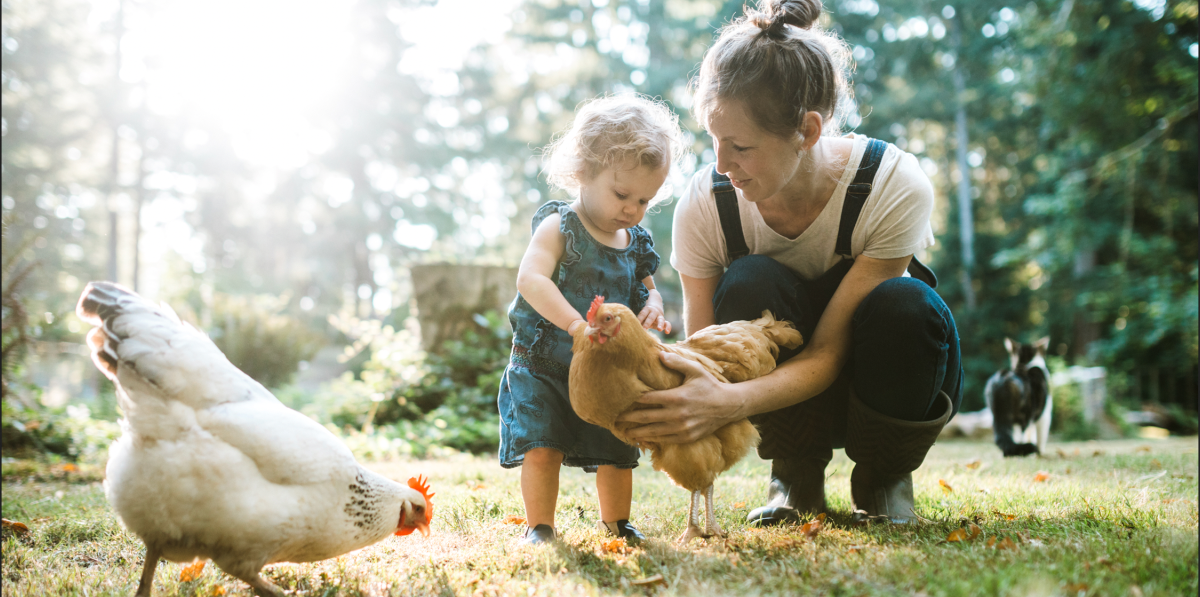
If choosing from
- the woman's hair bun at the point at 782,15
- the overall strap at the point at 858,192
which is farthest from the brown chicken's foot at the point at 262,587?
the woman's hair bun at the point at 782,15

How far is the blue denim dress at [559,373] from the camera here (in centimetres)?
226

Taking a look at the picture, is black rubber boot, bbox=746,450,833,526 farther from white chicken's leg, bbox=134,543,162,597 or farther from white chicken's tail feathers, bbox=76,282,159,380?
white chicken's tail feathers, bbox=76,282,159,380

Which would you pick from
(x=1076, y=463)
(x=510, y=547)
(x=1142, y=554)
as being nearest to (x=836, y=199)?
(x=1142, y=554)

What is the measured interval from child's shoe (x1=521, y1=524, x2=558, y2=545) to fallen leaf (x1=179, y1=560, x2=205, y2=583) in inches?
39.0

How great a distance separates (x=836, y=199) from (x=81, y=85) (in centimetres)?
1730

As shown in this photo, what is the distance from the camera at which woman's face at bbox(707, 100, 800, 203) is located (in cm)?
203

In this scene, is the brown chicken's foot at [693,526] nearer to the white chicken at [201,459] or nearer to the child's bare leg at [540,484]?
the child's bare leg at [540,484]

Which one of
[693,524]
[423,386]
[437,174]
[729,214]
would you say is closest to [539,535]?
[693,524]

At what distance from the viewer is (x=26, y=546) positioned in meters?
2.12

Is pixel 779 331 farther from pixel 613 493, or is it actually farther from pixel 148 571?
pixel 148 571

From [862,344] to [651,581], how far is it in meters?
1.14

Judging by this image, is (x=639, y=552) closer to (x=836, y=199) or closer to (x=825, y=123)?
(x=836, y=199)

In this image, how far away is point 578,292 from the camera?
2.42m

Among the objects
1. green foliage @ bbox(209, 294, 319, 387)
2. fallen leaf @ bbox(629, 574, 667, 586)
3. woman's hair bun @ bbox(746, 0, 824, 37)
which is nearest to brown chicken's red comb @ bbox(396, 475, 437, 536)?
fallen leaf @ bbox(629, 574, 667, 586)
